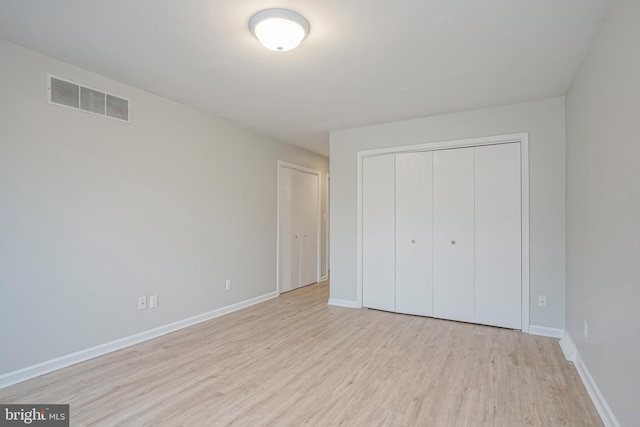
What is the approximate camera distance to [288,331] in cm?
338

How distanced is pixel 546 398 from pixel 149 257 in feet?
11.2

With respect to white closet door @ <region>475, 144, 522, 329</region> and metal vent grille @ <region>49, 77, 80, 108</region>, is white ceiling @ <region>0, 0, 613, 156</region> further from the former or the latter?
white closet door @ <region>475, 144, 522, 329</region>

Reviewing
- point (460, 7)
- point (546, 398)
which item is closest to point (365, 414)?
point (546, 398)

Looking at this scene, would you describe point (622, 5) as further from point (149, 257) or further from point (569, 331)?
point (149, 257)

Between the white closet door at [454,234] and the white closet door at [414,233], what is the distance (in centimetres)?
8

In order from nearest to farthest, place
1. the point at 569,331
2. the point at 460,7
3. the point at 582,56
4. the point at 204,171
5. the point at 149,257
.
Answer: the point at 460,7 < the point at 582,56 < the point at 569,331 < the point at 149,257 < the point at 204,171

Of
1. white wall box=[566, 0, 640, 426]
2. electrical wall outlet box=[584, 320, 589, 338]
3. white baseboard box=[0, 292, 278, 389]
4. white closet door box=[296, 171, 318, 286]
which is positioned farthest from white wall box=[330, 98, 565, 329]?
white baseboard box=[0, 292, 278, 389]

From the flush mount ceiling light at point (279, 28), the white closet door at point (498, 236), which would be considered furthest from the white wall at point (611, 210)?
the flush mount ceiling light at point (279, 28)

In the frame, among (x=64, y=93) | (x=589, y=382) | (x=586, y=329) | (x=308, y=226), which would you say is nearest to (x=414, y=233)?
(x=586, y=329)

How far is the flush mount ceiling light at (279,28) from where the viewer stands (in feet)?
6.24

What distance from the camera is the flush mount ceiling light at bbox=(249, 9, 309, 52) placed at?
190cm

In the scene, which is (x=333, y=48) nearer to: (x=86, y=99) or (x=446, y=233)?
(x=86, y=99)

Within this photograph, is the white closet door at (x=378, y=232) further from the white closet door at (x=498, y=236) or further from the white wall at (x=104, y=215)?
the white wall at (x=104, y=215)

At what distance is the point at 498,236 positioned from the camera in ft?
11.5
